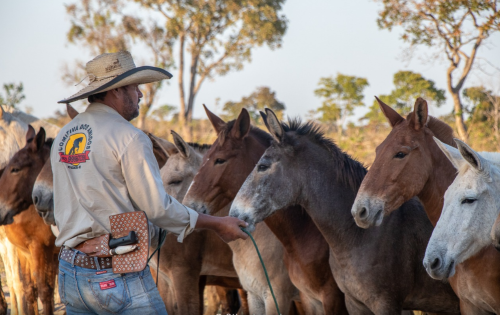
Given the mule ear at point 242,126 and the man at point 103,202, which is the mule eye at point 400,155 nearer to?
the mule ear at point 242,126

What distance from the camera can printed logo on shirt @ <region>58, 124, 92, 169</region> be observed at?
3.07 metres

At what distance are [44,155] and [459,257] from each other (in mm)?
5310

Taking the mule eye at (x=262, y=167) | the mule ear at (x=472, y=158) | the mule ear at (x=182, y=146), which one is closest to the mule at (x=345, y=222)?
the mule eye at (x=262, y=167)

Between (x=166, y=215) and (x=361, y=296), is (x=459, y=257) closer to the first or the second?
(x=361, y=296)

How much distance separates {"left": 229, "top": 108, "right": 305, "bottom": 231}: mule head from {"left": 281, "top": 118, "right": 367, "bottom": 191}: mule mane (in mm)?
174

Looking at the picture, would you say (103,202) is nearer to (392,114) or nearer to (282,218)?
(282,218)

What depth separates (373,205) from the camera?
4.12 m

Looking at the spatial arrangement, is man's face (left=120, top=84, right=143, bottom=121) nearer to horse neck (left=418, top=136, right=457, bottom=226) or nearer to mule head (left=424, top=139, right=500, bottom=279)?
mule head (left=424, top=139, right=500, bottom=279)

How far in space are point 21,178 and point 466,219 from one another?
535cm

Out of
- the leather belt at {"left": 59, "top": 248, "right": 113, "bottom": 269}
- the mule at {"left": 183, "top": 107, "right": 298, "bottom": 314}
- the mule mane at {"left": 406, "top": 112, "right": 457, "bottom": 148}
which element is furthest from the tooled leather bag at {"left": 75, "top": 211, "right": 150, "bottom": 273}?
the mule mane at {"left": 406, "top": 112, "right": 457, "bottom": 148}

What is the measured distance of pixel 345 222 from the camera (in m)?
4.80

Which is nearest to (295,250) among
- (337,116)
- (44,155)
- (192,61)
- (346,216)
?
(346,216)

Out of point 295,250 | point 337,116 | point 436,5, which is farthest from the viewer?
point 337,116

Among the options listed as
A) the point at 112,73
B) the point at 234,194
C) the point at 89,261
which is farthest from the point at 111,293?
the point at 234,194
